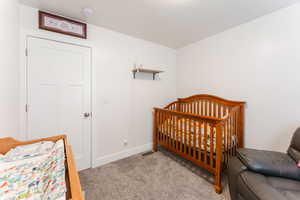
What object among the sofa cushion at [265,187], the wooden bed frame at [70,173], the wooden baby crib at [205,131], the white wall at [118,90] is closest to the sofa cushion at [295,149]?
the sofa cushion at [265,187]

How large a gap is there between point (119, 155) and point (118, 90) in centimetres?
124

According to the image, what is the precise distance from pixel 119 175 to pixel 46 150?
49.7 inches

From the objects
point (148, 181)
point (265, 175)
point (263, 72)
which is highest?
point (263, 72)

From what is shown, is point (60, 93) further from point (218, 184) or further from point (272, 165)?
point (272, 165)

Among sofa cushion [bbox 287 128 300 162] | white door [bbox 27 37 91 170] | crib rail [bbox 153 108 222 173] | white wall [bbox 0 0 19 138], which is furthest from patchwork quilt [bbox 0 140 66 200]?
sofa cushion [bbox 287 128 300 162]

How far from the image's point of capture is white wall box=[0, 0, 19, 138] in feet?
3.57

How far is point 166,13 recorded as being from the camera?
1802 mm

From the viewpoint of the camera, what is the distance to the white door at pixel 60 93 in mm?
1673

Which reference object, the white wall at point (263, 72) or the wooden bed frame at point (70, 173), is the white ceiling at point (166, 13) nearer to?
the white wall at point (263, 72)

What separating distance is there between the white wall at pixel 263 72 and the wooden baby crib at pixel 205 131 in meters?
0.20

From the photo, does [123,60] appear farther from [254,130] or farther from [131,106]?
[254,130]

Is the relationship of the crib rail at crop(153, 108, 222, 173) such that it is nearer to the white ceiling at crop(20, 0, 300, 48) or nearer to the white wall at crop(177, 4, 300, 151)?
the white wall at crop(177, 4, 300, 151)

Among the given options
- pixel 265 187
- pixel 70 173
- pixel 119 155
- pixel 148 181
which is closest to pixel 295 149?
pixel 265 187

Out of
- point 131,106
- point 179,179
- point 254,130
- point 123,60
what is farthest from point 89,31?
point 254,130
